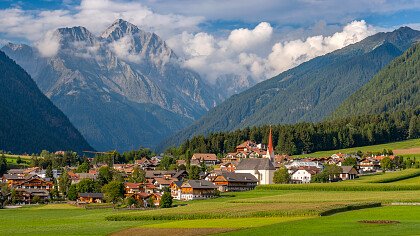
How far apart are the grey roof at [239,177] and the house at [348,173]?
864 inches

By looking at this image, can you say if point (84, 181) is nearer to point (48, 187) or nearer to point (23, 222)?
point (48, 187)

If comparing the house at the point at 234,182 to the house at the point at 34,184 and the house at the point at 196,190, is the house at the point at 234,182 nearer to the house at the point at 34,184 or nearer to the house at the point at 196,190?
the house at the point at 196,190

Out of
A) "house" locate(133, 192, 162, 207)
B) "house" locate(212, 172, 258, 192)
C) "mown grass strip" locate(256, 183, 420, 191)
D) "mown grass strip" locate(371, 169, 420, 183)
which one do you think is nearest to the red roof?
"house" locate(133, 192, 162, 207)

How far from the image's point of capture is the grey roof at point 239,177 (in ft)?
604

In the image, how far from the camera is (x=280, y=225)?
290 ft

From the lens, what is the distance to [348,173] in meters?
193

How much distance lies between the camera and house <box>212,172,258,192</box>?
18250cm

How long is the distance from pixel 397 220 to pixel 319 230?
13.9 meters

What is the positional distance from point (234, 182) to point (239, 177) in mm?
3857

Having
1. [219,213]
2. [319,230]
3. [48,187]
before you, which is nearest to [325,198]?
[219,213]

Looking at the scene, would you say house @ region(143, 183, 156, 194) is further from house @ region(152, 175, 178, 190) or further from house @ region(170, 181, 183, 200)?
house @ region(170, 181, 183, 200)

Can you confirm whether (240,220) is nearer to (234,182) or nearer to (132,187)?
(132,187)

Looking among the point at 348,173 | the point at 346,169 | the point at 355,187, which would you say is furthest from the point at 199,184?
the point at 346,169

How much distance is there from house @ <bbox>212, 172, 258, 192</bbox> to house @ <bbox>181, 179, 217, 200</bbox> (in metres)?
17.2
